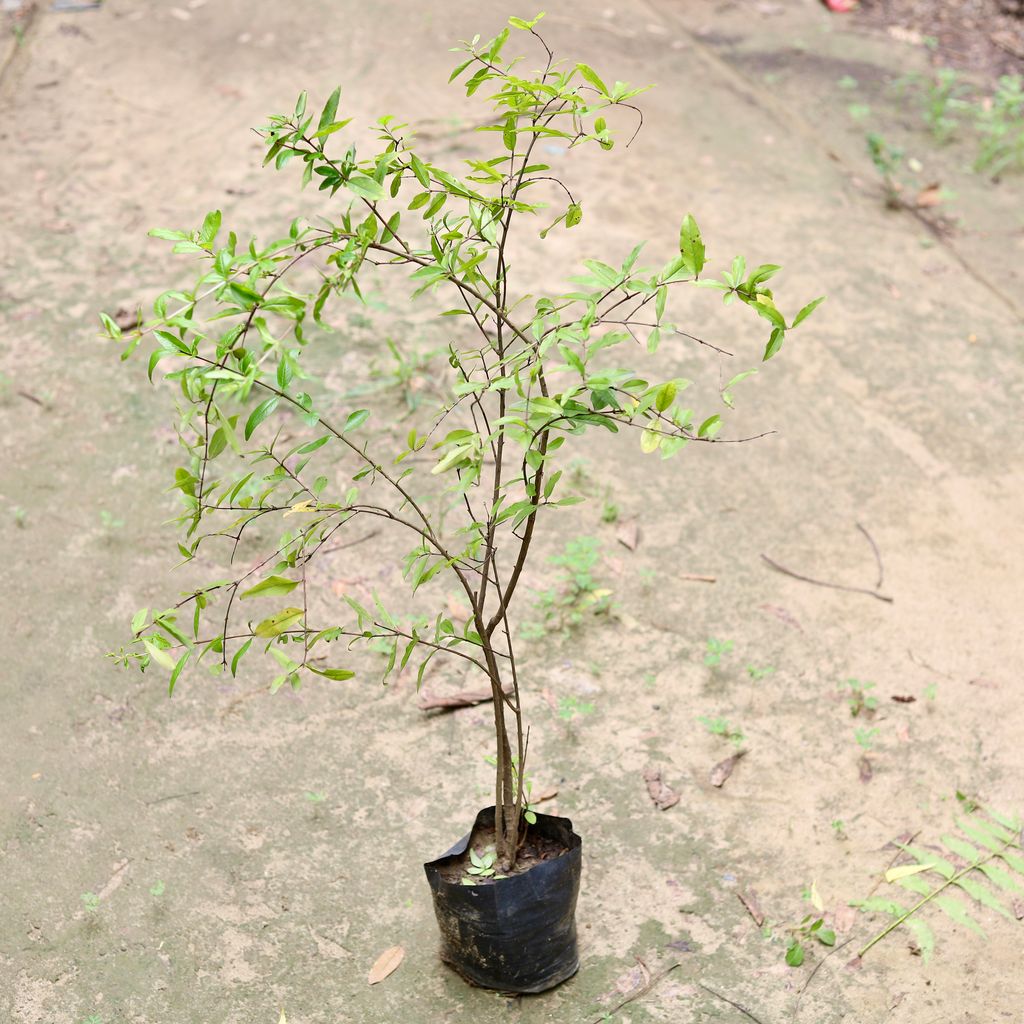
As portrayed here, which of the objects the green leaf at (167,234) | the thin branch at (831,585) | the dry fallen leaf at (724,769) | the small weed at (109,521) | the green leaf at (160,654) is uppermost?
the green leaf at (167,234)

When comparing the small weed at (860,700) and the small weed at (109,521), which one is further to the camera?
the small weed at (109,521)

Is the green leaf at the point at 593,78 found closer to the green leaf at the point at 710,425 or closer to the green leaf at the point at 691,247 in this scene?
the green leaf at the point at 691,247

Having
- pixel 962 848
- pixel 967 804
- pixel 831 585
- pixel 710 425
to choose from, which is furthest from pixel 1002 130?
pixel 710 425

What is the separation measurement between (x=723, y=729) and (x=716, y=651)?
0.28m

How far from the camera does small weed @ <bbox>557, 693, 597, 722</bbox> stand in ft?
9.70

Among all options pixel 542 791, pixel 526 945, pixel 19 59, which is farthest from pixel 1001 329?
pixel 19 59

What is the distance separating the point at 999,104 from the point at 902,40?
38.0 inches

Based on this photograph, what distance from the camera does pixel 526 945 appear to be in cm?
229

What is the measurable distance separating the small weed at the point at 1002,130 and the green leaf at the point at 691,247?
4.36 metres

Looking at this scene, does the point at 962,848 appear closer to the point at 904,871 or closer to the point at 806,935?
the point at 904,871

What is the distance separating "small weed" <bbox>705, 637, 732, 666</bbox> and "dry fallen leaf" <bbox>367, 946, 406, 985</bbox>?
3.76ft

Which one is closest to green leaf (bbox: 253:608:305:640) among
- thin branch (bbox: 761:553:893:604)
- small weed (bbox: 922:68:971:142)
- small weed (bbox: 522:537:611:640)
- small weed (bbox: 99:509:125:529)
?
small weed (bbox: 522:537:611:640)

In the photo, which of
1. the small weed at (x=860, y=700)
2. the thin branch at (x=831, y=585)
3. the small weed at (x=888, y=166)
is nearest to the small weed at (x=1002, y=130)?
the small weed at (x=888, y=166)

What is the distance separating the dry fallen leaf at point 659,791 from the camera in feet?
9.03
